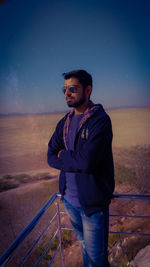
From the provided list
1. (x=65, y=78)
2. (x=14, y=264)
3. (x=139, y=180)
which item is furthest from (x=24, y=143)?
(x=65, y=78)

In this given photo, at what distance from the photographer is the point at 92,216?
4.55ft

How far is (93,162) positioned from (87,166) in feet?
0.18

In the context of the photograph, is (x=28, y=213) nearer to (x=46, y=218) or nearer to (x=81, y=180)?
(x=46, y=218)

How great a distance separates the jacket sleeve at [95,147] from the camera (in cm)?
132

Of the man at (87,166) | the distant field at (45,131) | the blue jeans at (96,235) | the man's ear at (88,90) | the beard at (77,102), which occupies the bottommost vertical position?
the distant field at (45,131)

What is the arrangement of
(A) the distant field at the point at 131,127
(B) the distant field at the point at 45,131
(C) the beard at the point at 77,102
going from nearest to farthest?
(C) the beard at the point at 77,102, (A) the distant field at the point at 131,127, (B) the distant field at the point at 45,131

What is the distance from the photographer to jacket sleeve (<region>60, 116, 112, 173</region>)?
4.32ft

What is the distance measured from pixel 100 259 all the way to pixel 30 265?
433cm

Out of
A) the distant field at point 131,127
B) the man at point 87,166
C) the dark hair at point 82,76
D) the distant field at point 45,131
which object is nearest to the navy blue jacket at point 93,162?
the man at point 87,166

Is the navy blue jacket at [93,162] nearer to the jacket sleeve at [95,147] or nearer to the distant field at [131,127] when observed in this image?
the jacket sleeve at [95,147]

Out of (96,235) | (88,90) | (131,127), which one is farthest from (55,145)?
(131,127)

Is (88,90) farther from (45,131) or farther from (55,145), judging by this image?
(45,131)

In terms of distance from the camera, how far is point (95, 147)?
1.31 metres

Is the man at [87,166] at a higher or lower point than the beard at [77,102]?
lower
